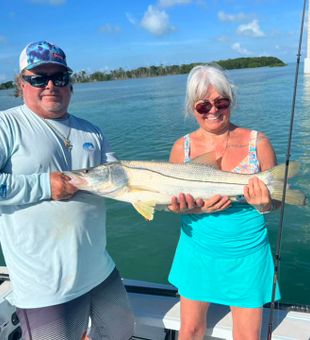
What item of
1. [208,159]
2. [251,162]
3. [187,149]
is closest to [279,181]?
[251,162]

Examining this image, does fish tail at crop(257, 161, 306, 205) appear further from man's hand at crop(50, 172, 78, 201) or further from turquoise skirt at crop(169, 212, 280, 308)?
man's hand at crop(50, 172, 78, 201)

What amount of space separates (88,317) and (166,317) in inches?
30.9

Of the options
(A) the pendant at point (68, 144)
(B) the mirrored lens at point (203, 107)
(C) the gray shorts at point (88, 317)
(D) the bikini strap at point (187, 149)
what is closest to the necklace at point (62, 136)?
(A) the pendant at point (68, 144)

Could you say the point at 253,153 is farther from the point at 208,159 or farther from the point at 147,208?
the point at 147,208

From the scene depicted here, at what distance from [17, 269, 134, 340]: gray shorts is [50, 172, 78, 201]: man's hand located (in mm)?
873

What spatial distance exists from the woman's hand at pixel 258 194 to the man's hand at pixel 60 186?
139 centimetres

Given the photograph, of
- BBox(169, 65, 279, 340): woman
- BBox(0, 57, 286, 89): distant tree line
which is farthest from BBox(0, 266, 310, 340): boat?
BBox(0, 57, 286, 89): distant tree line

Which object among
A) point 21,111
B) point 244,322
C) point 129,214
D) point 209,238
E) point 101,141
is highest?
point 21,111

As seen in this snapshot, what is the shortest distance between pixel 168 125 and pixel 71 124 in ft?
61.6

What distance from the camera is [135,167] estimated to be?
3.30m

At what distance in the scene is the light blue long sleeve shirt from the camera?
2.63 meters

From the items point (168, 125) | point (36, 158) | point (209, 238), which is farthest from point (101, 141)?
point (168, 125)

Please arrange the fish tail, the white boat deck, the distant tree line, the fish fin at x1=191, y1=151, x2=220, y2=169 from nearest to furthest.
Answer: the fish tail → the fish fin at x1=191, y1=151, x2=220, y2=169 → the white boat deck → the distant tree line

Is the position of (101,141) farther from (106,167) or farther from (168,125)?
(168,125)
